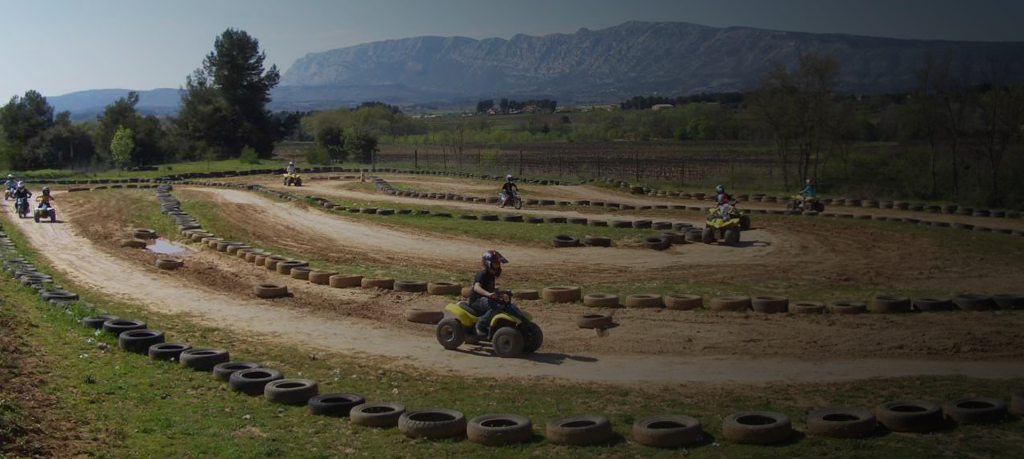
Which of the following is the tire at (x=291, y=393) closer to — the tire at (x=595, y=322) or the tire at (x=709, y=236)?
the tire at (x=595, y=322)

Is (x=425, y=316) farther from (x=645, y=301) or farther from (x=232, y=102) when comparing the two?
(x=232, y=102)

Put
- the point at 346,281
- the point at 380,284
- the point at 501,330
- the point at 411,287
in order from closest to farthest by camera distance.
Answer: the point at 501,330
the point at 411,287
the point at 380,284
the point at 346,281

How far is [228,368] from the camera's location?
42.5 ft

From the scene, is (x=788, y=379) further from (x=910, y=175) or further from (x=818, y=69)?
(x=818, y=69)

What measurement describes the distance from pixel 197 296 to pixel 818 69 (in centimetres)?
3757

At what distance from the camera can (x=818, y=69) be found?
49.3m

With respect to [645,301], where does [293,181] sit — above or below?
above

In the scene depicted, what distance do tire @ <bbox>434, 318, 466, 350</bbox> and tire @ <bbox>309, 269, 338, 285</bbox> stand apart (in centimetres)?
669

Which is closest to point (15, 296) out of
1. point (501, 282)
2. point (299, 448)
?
point (501, 282)

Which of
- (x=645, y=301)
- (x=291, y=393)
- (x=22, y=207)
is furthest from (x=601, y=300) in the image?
(x=22, y=207)

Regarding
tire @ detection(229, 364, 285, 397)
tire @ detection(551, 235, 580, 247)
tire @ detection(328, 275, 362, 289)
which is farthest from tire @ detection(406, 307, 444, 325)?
tire @ detection(551, 235, 580, 247)

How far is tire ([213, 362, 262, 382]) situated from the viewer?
41.9 ft

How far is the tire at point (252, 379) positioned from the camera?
1216 centimetres

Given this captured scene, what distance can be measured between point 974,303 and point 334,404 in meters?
12.5
